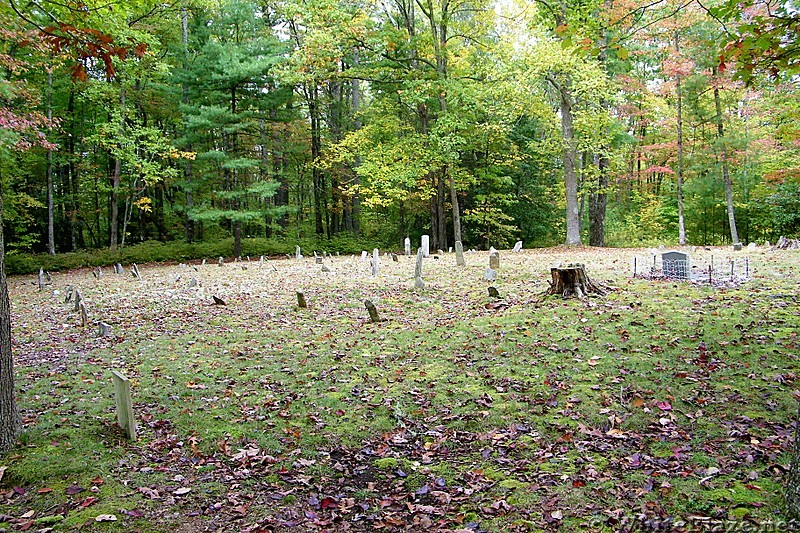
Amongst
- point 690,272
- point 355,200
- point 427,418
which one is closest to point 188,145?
point 355,200

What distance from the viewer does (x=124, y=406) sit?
17.2ft

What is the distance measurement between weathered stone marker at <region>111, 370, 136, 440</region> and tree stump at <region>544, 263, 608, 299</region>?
25.5 feet

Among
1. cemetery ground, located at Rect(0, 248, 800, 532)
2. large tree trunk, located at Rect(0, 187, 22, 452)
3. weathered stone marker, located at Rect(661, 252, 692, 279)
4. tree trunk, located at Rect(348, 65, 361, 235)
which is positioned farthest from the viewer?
tree trunk, located at Rect(348, 65, 361, 235)

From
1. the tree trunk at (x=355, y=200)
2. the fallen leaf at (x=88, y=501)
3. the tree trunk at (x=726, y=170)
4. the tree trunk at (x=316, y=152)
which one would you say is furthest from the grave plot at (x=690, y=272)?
the tree trunk at (x=316, y=152)

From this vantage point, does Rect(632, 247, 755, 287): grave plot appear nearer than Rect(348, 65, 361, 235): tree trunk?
Yes

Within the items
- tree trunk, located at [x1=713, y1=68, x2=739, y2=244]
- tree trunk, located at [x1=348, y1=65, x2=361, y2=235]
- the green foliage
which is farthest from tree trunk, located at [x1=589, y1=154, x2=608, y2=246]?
tree trunk, located at [x1=348, y1=65, x2=361, y2=235]

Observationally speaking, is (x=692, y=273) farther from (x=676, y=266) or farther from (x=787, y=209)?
(x=787, y=209)

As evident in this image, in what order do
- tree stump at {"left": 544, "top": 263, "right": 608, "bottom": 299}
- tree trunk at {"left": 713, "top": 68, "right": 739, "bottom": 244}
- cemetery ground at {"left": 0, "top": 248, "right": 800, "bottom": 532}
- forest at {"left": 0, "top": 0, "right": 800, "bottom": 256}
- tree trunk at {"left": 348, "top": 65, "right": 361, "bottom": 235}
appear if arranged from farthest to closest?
tree trunk at {"left": 348, "top": 65, "right": 361, "bottom": 235} < tree trunk at {"left": 713, "top": 68, "right": 739, "bottom": 244} < forest at {"left": 0, "top": 0, "right": 800, "bottom": 256} < tree stump at {"left": 544, "top": 263, "right": 608, "bottom": 299} < cemetery ground at {"left": 0, "top": 248, "right": 800, "bottom": 532}

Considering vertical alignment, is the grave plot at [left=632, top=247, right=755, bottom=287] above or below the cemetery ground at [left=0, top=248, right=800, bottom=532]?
above

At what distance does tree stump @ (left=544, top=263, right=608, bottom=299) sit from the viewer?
10117mm

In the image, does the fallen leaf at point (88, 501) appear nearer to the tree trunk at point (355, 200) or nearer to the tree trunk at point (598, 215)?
the tree trunk at point (598, 215)

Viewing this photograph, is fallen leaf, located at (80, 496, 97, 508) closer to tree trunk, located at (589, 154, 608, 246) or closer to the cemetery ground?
the cemetery ground

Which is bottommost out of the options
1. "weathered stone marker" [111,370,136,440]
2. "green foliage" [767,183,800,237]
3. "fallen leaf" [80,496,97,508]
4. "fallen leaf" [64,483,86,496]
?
"fallen leaf" [80,496,97,508]

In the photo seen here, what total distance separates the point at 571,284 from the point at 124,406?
26.6 feet
